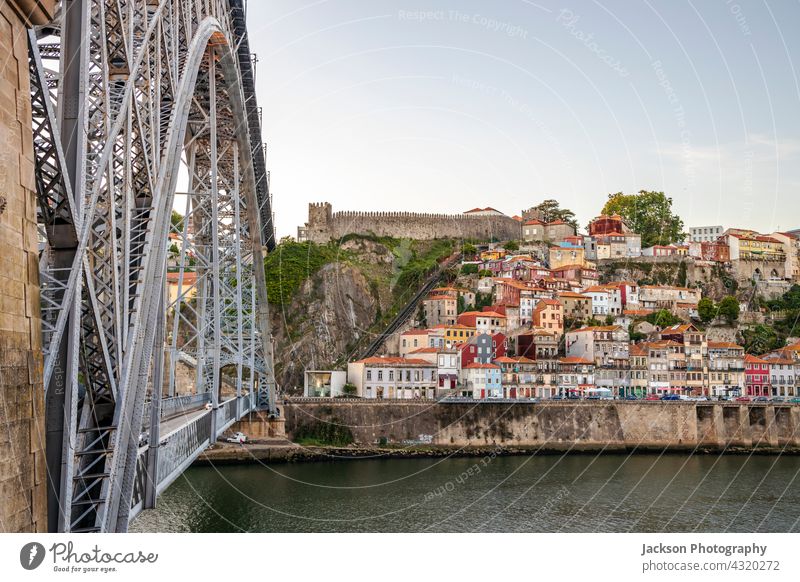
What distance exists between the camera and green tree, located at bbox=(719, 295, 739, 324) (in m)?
53.7

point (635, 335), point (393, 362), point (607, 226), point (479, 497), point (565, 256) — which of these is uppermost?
point (607, 226)

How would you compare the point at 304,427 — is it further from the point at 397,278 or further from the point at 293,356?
the point at 397,278

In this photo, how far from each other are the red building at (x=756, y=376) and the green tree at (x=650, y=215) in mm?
23301

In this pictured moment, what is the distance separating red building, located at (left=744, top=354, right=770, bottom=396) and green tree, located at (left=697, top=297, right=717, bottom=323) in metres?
8.27

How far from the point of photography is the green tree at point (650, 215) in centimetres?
6931

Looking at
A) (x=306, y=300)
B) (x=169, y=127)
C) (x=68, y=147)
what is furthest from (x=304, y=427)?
(x=68, y=147)

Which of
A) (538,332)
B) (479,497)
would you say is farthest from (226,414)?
(538,332)

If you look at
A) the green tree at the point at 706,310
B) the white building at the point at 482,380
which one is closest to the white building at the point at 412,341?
the white building at the point at 482,380

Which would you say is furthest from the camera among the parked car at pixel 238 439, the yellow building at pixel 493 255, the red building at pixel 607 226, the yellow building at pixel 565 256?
the red building at pixel 607 226

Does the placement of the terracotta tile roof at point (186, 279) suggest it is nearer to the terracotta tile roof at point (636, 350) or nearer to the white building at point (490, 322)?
the white building at point (490, 322)

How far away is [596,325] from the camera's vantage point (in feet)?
162

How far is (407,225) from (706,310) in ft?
69.3

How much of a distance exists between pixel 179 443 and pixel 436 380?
98.5 feet

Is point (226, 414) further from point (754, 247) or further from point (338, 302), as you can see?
point (754, 247)
